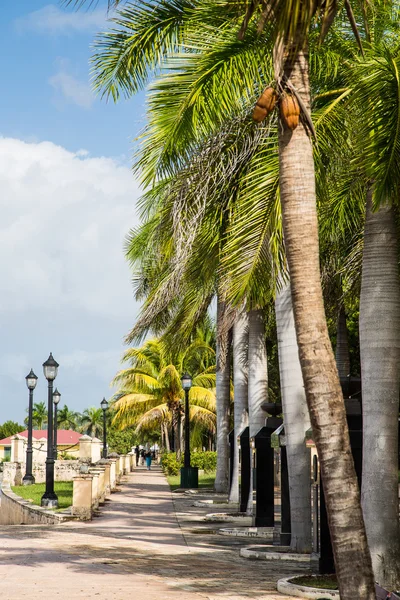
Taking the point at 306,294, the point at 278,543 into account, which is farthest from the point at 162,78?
the point at 278,543

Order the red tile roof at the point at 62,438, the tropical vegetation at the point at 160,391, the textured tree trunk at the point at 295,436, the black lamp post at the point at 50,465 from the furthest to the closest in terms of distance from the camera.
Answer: the red tile roof at the point at 62,438 → the tropical vegetation at the point at 160,391 → the black lamp post at the point at 50,465 → the textured tree trunk at the point at 295,436

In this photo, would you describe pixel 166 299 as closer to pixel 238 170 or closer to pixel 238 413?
pixel 238 170

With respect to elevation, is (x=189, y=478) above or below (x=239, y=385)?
below

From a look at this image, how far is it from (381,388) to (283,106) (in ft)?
12.9

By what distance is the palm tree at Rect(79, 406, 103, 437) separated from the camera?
12950 cm

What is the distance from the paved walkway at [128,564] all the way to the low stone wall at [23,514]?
63cm

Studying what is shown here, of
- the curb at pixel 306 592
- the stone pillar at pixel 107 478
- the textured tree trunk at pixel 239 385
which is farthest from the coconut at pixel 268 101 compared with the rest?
the stone pillar at pixel 107 478

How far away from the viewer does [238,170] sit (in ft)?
41.3

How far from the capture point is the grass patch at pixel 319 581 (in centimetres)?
944

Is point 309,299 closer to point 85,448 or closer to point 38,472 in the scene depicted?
point 85,448

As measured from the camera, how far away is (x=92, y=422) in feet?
431

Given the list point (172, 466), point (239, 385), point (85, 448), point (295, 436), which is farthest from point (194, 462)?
point (295, 436)

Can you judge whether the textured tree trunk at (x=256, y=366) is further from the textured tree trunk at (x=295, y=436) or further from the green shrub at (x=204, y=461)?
the green shrub at (x=204, y=461)

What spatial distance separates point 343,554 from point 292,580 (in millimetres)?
3738
